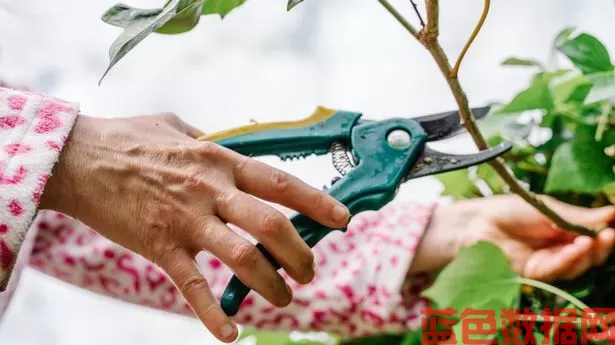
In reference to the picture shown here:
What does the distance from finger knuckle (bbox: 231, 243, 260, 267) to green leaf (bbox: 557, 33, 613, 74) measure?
0.31 metres

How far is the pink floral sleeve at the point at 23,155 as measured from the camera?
0.38 metres

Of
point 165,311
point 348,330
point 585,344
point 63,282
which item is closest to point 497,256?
point 585,344

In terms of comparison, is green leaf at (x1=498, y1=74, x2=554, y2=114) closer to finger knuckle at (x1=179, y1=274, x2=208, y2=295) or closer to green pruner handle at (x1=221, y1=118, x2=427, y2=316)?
green pruner handle at (x1=221, y1=118, x2=427, y2=316)

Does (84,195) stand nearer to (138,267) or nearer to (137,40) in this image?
(137,40)

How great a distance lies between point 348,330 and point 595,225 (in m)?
0.26

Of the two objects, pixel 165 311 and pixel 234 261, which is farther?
pixel 165 311

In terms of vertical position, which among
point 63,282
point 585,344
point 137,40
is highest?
point 137,40

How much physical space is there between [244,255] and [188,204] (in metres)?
0.04

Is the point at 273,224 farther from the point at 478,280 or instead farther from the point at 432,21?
the point at 478,280

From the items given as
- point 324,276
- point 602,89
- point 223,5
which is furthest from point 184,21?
point 324,276

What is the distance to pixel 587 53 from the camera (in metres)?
0.54

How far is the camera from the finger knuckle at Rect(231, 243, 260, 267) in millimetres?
364

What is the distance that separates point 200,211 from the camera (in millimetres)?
376

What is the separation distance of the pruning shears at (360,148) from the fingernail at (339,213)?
0.8 inches
